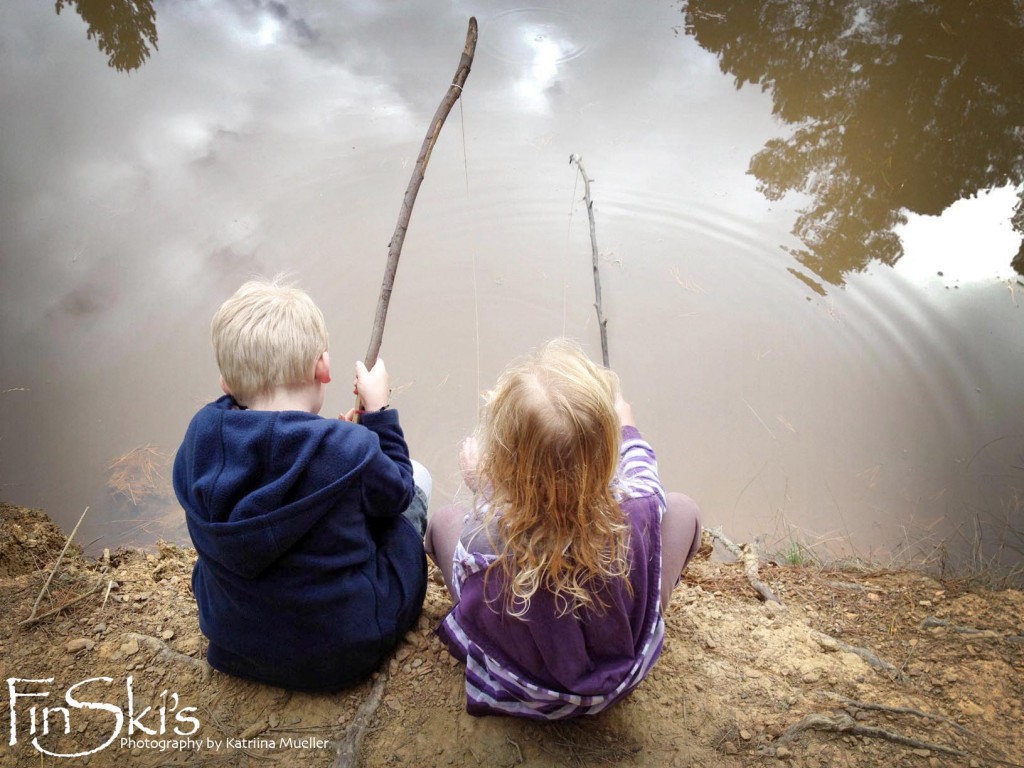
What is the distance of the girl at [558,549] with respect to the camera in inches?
46.5

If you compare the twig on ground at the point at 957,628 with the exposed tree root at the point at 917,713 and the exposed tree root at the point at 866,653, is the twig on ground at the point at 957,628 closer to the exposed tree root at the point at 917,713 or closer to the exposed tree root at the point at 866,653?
the exposed tree root at the point at 866,653

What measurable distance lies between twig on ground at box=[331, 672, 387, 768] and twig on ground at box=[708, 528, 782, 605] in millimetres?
1154

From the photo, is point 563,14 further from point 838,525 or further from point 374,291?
point 838,525

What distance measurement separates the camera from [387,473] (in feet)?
4.53

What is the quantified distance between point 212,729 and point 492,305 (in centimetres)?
219

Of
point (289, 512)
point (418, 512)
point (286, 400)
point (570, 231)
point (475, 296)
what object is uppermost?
point (570, 231)

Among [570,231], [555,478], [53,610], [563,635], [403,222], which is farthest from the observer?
[570,231]

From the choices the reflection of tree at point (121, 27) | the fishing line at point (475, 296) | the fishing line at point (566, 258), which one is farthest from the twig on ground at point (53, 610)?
the reflection of tree at point (121, 27)

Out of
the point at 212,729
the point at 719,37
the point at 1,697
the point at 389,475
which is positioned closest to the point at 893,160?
the point at 719,37

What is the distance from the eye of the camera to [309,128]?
409 cm

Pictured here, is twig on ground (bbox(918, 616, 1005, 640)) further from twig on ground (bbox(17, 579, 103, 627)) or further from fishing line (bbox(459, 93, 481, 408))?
twig on ground (bbox(17, 579, 103, 627))

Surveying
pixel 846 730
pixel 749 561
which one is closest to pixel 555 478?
pixel 846 730

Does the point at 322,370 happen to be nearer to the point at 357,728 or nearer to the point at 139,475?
the point at 357,728

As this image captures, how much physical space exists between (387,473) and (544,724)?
2.25 feet
